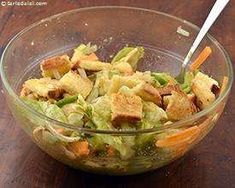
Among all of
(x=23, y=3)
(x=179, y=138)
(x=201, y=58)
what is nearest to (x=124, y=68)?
(x=201, y=58)

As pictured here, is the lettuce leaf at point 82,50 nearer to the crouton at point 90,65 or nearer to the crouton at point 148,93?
the crouton at point 90,65

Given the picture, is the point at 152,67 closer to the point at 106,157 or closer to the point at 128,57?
the point at 128,57

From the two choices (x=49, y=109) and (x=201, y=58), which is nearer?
(x=49, y=109)

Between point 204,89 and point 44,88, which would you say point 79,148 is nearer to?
point 44,88

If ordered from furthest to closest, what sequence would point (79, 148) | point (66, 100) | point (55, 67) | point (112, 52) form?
1. point (112, 52)
2. point (55, 67)
3. point (66, 100)
4. point (79, 148)

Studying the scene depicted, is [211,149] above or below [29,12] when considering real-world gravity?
above

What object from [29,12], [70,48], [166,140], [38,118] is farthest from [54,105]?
[29,12]
